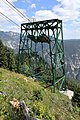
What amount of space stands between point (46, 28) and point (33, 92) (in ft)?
33.4

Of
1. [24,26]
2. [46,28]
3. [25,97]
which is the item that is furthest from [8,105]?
[24,26]

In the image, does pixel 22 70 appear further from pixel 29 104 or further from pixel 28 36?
pixel 29 104

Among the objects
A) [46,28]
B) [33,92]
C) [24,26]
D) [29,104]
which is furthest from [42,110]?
[24,26]

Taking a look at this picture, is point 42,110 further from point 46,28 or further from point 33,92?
point 46,28

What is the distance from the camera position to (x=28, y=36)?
26281mm

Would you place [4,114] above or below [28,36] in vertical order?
below

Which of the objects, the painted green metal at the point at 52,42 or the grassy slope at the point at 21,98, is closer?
the grassy slope at the point at 21,98

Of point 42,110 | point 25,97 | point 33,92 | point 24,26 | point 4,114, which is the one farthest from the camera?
point 24,26

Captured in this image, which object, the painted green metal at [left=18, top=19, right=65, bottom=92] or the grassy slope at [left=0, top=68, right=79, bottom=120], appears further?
the painted green metal at [left=18, top=19, right=65, bottom=92]

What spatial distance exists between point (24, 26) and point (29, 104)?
14.7 meters

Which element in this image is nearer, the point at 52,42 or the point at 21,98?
the point at 21,98

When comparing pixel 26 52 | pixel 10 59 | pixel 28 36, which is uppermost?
pixel 28 36

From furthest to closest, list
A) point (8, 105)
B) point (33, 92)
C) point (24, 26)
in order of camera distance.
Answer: point (24, 26), point (33, 92), point (8, 105)

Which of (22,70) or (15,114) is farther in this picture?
(22,70)
